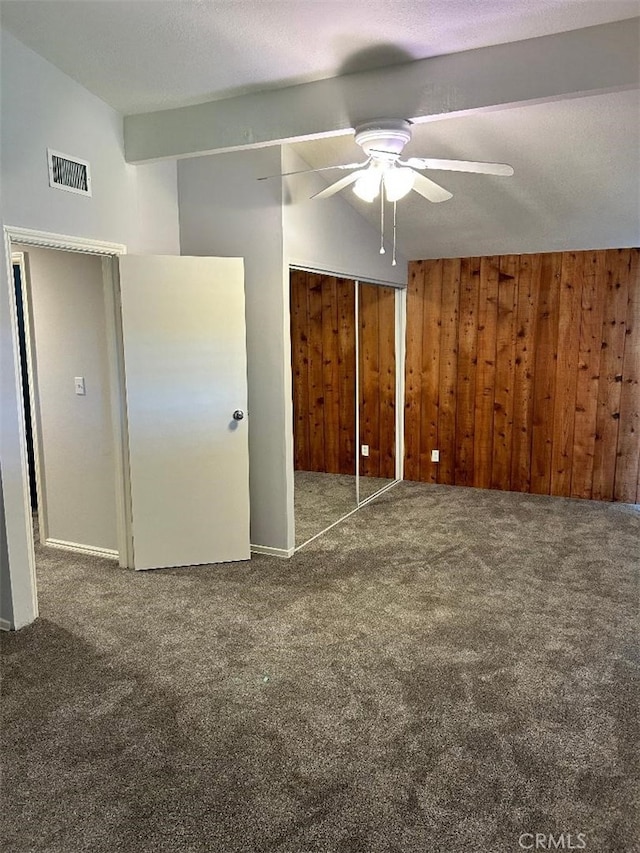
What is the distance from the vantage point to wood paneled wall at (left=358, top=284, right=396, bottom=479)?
550 centimetres

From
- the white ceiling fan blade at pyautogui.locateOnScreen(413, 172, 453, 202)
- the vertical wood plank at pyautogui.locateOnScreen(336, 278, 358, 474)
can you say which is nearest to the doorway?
the vertical wood plank at pyautogui.locateOnScreen(336, 278, 358, 474)

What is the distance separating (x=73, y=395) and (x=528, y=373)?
11.8 feet

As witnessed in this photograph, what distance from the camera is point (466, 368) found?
539 centimetres

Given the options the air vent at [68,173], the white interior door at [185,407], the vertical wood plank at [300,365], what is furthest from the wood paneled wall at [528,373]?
the air vent at [68,173]

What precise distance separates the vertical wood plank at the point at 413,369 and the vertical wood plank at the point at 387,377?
129 mm

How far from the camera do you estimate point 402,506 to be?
4961 mm

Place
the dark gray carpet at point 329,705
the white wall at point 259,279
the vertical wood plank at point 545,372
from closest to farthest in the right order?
1. the dark gray carpet at point 329,705
2. the white wall at point 259,279
3. the vertical wood plank at point 545,372

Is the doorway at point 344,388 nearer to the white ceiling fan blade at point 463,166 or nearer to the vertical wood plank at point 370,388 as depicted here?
the vertical wood plank at point 370,388

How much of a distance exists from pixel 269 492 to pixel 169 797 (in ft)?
6.94

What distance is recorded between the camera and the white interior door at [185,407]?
11.5 ft

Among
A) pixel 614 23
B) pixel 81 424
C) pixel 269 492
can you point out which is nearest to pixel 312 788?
pixel 269 492

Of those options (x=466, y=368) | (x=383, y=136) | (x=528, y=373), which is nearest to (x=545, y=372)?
(x=528, y=373)

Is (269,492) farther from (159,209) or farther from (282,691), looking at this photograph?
(159,209)

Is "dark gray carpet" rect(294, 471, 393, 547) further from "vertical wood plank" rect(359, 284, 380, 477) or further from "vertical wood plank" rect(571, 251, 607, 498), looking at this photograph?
"vertical wood plank" rect(571, 251, 607, 498)
